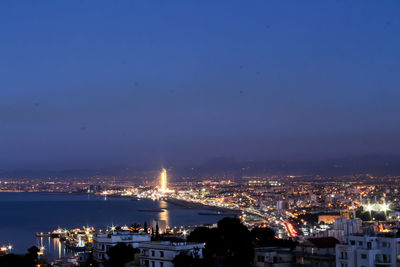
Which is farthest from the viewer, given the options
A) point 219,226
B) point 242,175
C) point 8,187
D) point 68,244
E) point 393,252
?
point 242,175

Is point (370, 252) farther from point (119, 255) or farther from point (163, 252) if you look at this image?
point (119, 255)

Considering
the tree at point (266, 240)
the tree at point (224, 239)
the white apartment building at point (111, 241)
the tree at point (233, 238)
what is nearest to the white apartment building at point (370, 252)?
the tree at point (233, 238)

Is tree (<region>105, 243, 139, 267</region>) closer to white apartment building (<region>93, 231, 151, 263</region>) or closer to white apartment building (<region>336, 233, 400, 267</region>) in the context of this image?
white apartment building (<region>93, 231, 151, 263</region>)

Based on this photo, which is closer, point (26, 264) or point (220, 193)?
point (26, 264)

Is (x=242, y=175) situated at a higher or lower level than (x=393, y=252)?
higher

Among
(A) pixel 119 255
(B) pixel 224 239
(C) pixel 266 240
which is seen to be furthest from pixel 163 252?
(C) pixel 266 240

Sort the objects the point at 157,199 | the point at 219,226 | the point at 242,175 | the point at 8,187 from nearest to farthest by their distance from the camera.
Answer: the point at 219,226
the point at 157,199
the point at 8,187
the point at 242,175

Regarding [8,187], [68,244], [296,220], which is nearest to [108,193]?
[8,187]

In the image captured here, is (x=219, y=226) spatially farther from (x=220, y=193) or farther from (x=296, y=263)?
(x=220, y=193)
